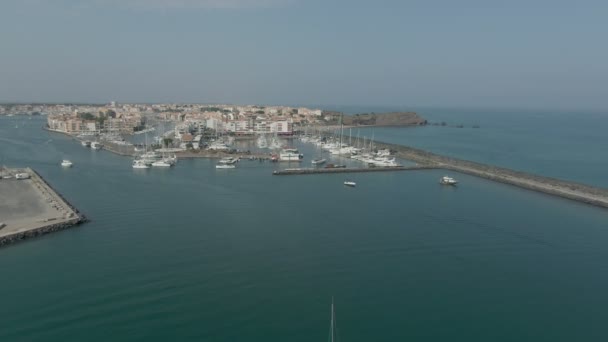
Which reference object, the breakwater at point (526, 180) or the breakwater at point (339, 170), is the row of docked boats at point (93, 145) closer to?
the breakwater at point (339, 170)

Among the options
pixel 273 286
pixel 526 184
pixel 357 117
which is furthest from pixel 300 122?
pixel 273 286

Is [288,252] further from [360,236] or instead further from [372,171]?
[372,171]

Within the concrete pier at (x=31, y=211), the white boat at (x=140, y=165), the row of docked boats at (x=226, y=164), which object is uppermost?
the row of docked boats at (x=226, y=164)

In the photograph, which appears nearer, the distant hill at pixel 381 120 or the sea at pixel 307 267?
the sea at pixel 307 267

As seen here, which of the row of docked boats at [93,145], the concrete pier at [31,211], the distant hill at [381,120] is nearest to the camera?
the concrete pier at [31,211]

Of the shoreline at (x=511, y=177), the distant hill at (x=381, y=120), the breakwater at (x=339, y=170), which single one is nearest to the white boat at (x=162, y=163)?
the shoreline at (x=511, y=177)

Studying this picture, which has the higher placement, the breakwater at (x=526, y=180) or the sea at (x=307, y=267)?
the breakwater at (x=526, y=180)

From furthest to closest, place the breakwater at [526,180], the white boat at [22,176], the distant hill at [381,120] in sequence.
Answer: the distant hill at [381,120], the white boat at [22,176], the breakwater at [526,180]
